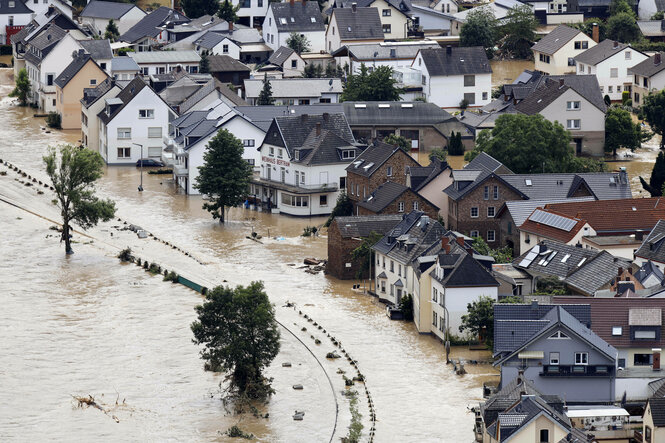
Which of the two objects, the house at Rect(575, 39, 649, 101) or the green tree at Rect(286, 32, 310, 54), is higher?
the green tree at Rect(286, 32, 310, 54)

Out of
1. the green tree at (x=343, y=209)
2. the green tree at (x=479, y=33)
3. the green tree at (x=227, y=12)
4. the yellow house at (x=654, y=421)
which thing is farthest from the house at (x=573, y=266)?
the green tree at (x=227, y=12)

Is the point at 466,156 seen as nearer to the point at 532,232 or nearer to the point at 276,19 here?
the point at 532,232

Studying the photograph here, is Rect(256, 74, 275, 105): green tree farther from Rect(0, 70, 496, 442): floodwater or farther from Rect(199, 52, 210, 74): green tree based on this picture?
Rect(0, 70, 496, 442): floodwater

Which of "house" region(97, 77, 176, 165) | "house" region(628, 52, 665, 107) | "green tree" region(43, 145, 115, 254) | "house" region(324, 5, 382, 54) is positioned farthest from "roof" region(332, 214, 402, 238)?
"house" region(324, 5, 382, 54)

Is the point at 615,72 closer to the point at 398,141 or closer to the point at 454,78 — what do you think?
the point at 454,78

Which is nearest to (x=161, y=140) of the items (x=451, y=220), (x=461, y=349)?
(x=451, y=220)
